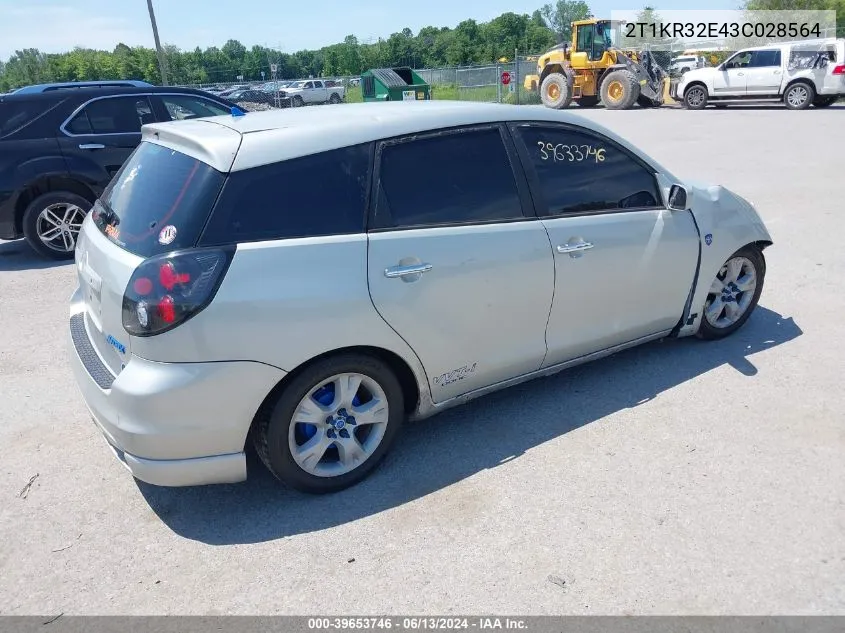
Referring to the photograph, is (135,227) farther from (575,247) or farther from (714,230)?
(714,230)

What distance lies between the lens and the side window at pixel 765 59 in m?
20.8

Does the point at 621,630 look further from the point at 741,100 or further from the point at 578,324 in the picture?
the point at 741,100

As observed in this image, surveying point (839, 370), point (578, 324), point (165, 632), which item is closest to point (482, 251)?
point (578, 324)

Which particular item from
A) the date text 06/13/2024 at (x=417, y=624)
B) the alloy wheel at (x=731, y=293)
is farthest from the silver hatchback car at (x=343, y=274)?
the date text 06/13/2024 at (x=417, y=624)

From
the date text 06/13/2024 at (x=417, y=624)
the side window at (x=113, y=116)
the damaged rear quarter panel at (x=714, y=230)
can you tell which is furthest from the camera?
the side window at (x=113, y=116)

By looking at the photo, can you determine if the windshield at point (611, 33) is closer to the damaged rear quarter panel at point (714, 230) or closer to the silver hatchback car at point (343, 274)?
the damaged rear quarter panel at point (714, 230)

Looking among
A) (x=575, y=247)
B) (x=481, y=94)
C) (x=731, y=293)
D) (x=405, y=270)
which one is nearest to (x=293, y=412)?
(x=405, y=270)

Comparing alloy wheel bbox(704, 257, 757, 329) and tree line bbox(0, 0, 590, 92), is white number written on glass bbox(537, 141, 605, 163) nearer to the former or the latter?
alloy wheel bbox(704, 257, 757, 329)

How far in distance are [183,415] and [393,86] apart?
23.7 metres

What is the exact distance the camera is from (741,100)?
72.7 feet

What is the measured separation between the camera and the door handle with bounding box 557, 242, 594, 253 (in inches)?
140

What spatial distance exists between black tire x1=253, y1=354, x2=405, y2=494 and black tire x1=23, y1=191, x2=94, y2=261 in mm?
5278

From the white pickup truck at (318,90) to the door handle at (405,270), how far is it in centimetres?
3932

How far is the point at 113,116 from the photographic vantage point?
735 cm
